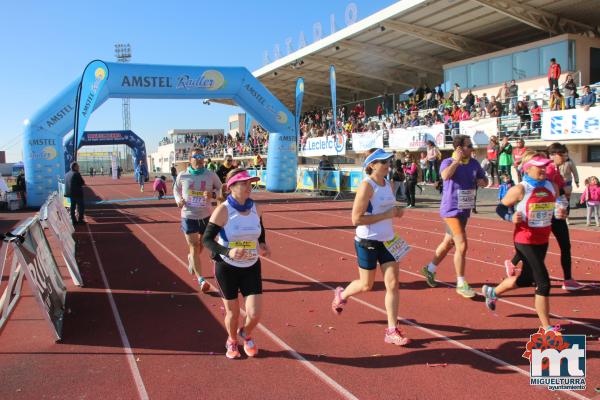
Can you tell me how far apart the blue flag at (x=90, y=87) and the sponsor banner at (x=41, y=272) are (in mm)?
12753

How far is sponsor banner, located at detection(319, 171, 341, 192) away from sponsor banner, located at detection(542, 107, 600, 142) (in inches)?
313

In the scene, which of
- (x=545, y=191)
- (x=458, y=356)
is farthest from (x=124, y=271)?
(x=545, y=191)

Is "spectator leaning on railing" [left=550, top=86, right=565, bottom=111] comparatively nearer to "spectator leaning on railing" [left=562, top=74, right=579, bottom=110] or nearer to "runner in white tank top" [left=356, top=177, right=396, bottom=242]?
"spectator leaning on railing" [left=562, top=74, right=579, bottom=110]

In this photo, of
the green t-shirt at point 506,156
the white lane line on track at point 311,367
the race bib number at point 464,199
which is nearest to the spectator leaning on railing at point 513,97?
the green t-shirt at point 506,156

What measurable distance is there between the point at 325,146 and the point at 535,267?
76.9 feet

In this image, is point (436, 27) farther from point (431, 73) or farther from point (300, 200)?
point (300, 200)

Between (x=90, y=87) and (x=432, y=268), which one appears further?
(x=90, y=87)

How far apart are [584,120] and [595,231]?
5.55 m

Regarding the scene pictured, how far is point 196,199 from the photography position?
21.5ft

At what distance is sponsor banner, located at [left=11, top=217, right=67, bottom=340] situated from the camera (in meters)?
4.51

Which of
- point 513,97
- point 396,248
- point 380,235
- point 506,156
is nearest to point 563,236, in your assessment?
point 396,248

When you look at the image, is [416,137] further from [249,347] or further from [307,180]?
[249,347]

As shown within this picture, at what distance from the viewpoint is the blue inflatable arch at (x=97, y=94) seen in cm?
1744

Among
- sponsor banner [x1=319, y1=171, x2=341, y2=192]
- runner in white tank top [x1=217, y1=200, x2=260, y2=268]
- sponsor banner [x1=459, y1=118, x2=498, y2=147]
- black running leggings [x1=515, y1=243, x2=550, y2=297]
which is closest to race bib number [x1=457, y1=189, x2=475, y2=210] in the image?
black running leggings [x1=515, y1=243, x2=550, y2=297]
